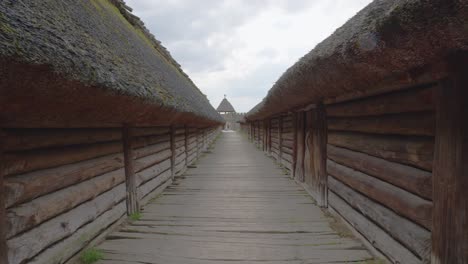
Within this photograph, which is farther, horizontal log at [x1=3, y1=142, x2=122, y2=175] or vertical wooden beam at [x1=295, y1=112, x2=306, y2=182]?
vertical wooden beam at [x1=295, y1=112, x2=306, y2=182]

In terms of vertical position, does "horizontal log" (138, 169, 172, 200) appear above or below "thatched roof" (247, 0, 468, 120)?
below

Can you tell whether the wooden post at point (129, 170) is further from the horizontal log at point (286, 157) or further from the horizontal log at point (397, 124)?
the horizontal log at point (286, 157)

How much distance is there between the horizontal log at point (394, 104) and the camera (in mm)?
1637

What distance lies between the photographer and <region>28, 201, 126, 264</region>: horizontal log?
1.81 m

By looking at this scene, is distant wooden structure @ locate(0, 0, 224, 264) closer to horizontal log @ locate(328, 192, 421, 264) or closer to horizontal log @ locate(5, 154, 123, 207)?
horizontal log @ locate(5, 154, 123, 207)

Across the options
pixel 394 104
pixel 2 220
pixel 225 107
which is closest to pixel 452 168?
pixel 394 104

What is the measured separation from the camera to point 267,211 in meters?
3.42

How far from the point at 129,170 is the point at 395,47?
328 cm

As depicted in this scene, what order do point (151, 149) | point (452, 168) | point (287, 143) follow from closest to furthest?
point (452, 168)
point (151, 149)
point (287, 143)

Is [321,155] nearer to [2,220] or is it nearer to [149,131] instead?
[149,131]

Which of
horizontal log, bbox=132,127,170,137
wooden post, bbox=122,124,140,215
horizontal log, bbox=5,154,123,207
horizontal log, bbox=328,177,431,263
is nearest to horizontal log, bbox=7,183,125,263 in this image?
horizontal log, bbox=5,154,123,207

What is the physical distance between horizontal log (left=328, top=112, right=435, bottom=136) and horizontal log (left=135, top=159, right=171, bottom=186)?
10.1ft

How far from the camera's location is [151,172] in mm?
4000

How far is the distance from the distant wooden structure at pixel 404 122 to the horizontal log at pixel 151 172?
2.78 m
